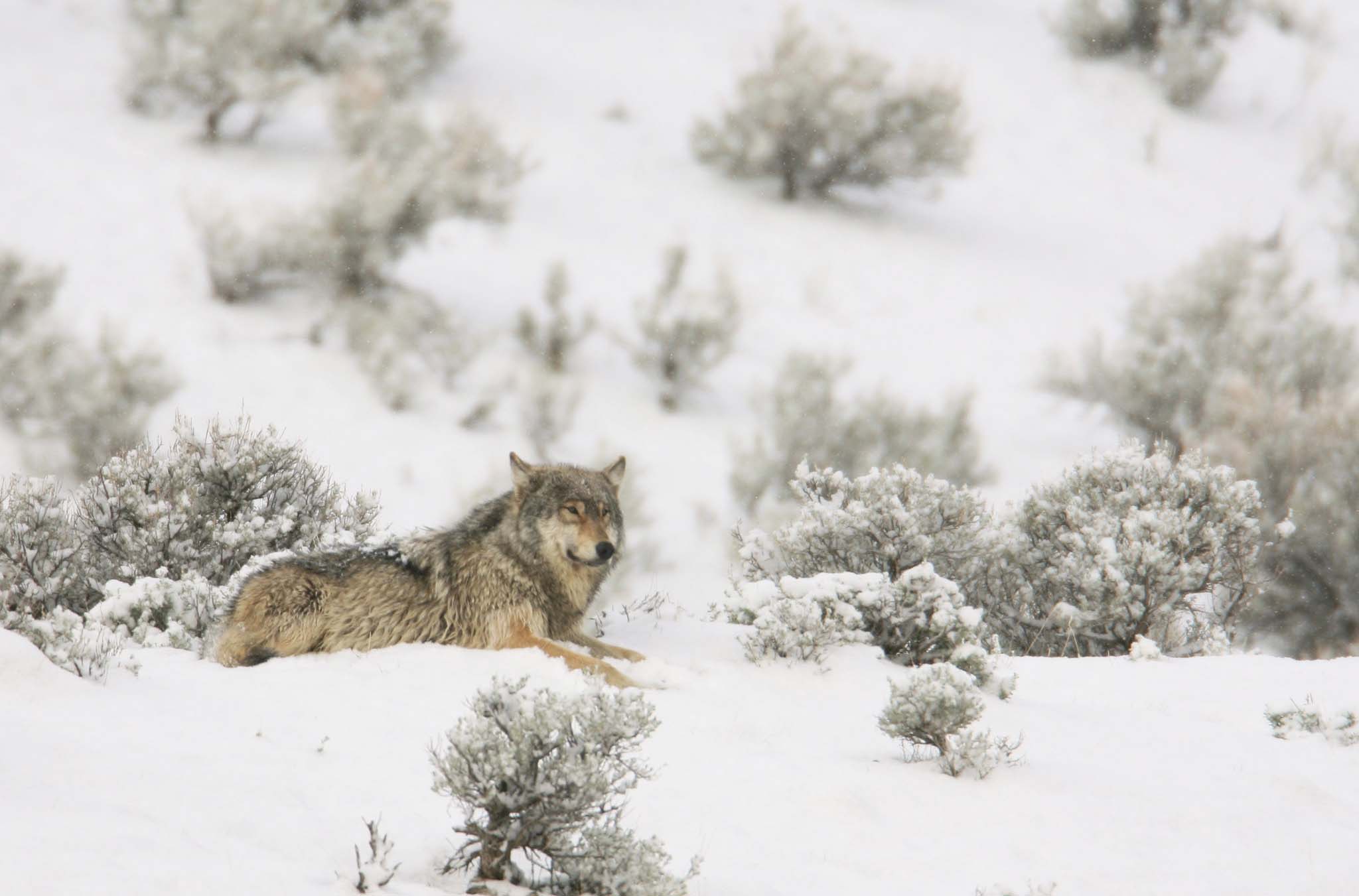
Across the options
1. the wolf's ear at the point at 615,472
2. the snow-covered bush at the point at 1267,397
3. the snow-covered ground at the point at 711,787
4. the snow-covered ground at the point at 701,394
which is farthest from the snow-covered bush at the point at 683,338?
the snow-covered ground at the point at 711,787

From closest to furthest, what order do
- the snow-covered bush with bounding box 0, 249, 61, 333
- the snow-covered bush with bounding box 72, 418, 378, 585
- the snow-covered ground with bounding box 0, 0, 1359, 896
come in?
the snow-covered ground with bounding box 0, 0, 1359, 896
the snow-covered bush with bounding box 72, 418, 378, 585
the snow-covered bush with bounding box 0, 249, 61, 333

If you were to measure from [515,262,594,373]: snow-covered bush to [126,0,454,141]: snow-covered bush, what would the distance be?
7190 millimetres

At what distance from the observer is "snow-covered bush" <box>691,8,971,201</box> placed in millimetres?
23031

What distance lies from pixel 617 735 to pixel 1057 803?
2.12 m

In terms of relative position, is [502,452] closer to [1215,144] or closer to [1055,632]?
[1055,632]

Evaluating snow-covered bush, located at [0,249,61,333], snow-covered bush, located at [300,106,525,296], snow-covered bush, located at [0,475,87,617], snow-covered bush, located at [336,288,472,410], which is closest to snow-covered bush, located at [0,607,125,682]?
snow-covered bush, located at [0,475,87,617]

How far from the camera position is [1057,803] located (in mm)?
4879

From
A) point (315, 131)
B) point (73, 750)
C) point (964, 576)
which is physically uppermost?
point (73, 750)

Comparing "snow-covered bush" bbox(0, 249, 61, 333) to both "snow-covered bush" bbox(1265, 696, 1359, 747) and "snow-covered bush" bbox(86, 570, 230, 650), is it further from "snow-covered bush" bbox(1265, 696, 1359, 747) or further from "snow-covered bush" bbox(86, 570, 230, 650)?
"snow-covered bush" bbox(1265, 696, 1359, 747)

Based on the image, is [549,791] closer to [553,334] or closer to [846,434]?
[846,434]

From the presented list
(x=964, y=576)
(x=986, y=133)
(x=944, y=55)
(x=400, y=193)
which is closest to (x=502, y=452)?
(x=400, y=193)

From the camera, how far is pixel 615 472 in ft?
23.2

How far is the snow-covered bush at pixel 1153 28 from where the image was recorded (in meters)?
28.2

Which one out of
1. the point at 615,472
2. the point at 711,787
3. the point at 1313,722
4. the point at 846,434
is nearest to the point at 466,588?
the point at 615,472
